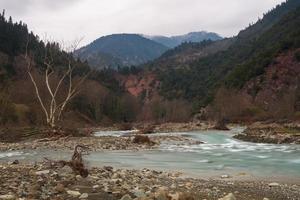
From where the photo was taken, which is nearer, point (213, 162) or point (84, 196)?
point (84, 196)

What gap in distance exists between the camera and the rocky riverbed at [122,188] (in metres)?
11.4

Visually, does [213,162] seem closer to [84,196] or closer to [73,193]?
[73,193]

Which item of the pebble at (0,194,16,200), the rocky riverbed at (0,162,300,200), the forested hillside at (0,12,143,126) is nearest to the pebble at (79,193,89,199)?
the rocky riverbed at (0,162,300,200)

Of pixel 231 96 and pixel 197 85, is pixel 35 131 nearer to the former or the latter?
pixel 231 96

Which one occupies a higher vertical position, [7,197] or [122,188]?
[7,197]

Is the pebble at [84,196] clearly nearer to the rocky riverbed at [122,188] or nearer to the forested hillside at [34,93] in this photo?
the rocky riverbed at [122,188]

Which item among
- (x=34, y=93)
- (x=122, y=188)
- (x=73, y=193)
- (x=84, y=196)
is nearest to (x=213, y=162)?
(x=122, y=188)

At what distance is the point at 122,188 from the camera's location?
13266 millimetres

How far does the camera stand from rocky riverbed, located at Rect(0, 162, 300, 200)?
1141 centimetres

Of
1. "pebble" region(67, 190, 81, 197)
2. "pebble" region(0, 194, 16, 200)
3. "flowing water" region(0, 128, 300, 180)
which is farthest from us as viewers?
"flowing water" region(0, 128, 300, 180)

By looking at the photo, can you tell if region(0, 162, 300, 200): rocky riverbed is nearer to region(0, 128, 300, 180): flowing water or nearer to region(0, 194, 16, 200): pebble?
region(0, 194, 16, 200): pebble

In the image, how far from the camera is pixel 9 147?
32.6m

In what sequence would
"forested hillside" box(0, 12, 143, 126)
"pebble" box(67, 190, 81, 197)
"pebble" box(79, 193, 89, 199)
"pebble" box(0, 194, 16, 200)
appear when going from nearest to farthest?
"pebble" box(0, 194, 16, 200) → "pebble" box(79, 193, 89, 199) → "pebble" box(67, 190, 81, 197) → "forested hillside" box(0, 12, 143, 126)

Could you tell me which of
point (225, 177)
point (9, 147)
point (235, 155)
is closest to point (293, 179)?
point (225, 177)
